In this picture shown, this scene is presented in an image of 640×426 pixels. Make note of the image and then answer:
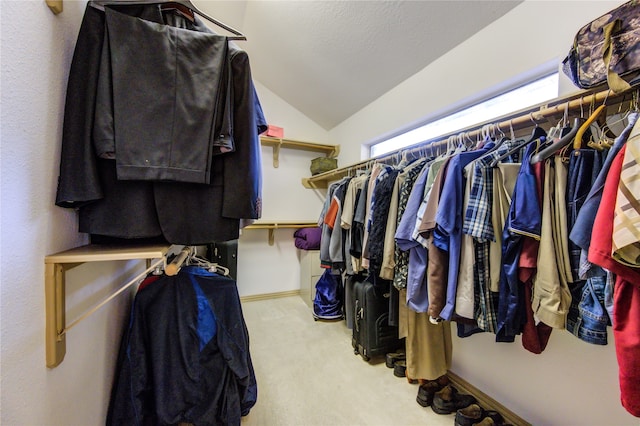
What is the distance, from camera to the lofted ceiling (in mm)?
1570

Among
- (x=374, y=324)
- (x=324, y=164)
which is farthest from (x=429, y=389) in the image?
(x=324, y=164)

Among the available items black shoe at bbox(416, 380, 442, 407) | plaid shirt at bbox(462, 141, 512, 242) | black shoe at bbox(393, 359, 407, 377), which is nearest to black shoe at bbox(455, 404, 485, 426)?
black shoe at bbox(416, 380, 442, 407)

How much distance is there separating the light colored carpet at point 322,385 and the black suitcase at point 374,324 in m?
0.12

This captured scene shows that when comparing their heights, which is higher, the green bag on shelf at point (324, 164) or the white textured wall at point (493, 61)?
the white textured wall at point (493, 61)

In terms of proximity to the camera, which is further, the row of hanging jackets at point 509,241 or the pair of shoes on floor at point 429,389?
the pair of shoes on floor at point 429,389

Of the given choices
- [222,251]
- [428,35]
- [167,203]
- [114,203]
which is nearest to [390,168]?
[428,35]

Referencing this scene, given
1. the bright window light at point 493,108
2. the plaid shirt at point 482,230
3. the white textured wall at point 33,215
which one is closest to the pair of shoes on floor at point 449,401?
the plaid shirt at point 482,230

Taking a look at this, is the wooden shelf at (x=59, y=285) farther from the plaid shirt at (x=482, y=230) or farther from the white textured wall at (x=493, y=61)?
the white textured wall at (x=493, y=61)

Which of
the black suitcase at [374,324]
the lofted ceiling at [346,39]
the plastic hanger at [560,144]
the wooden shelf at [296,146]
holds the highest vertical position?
the lofted ceiling at [346,39]

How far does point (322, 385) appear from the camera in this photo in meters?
1.65

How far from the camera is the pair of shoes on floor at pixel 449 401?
1.43m

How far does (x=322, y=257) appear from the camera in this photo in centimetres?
225

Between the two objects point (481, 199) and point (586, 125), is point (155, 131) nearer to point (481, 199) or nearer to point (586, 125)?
point (481, 199)

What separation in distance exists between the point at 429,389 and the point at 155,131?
1.93 m
